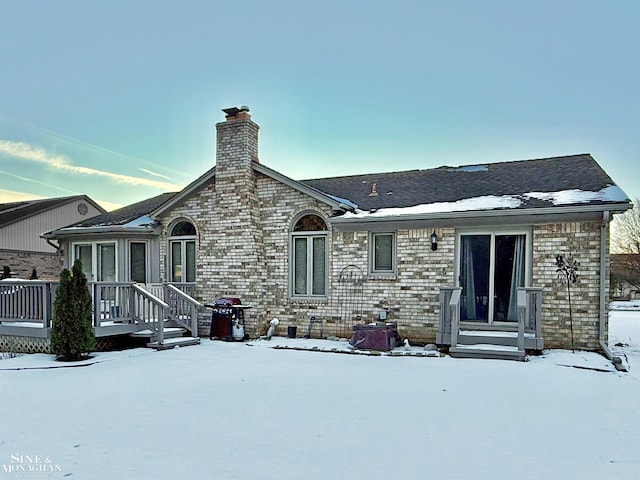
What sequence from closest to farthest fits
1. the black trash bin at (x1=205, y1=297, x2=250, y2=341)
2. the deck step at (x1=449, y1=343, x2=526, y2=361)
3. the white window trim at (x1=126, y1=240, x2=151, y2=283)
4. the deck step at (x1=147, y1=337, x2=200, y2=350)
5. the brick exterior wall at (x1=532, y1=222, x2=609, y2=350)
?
1. the deck step at (x1=449, y1=343, x2=526, y2=361)
2. the brick exterior wall at (x1=532, y1=222, x2=609, y2=350)
3. the deck step at (x1=147, y1=337, x2=200, y2=350)
4. the black trash bin at (x1=205, y1=297, x2=250, y2=341)
5. the white window trim at (x1=126, y1=240, x2=151, y2=283)

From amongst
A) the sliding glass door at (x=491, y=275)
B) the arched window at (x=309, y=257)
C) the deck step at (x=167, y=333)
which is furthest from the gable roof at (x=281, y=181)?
the deck step at (x=167, y=333)

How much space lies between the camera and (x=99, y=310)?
27.5ft

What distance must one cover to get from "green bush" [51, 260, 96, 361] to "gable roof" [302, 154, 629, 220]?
5.12 m

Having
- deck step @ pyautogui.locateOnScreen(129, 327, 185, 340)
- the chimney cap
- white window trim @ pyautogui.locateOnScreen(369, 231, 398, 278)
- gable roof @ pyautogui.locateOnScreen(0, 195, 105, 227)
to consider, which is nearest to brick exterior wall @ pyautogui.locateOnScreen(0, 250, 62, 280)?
gable roof @ pyautogui.locateOnScreen(0, 195, 105, 227)

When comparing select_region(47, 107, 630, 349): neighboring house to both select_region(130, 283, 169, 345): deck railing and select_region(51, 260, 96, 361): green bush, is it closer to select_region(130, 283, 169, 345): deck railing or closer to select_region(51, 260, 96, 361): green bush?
select_region(130, 283, 169, 345): deck railing

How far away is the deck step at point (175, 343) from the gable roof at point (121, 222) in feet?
9.91

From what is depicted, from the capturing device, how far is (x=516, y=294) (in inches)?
339

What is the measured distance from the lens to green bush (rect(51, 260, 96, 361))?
25.3 ft

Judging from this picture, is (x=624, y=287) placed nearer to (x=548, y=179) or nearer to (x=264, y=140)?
(x=548, y=179)

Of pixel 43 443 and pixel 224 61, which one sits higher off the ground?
pixel 224 61

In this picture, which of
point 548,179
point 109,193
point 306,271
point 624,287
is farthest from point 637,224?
point 109,193

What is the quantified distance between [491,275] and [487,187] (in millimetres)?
2224

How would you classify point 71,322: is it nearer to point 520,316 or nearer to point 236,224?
point 236,224

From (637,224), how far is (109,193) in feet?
103
